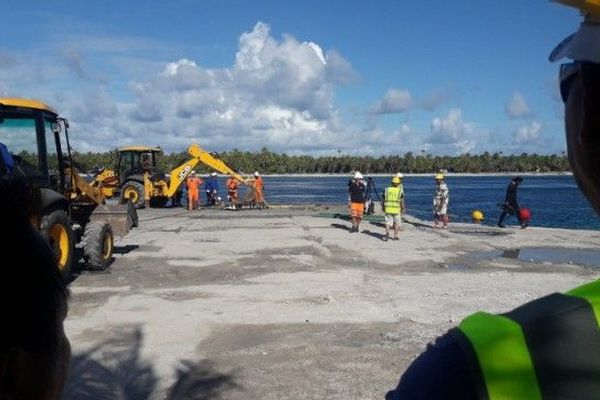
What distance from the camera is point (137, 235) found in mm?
19328

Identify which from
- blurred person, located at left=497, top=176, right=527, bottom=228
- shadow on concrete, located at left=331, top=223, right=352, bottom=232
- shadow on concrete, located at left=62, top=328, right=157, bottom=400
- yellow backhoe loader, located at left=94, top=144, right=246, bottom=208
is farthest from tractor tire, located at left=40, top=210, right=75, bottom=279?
yellow backhoe loader, located at left=94, top=144, right=246, bottom=208

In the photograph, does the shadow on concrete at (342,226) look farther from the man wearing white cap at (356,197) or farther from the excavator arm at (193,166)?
the excavator arm at (193,166)

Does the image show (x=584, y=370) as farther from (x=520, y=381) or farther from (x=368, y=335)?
(x=368, y=335)

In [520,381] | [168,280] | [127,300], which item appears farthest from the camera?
[168,280]

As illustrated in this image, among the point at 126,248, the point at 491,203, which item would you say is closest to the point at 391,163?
the point at 491,203

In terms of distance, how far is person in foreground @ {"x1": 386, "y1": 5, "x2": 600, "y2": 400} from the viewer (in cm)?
114

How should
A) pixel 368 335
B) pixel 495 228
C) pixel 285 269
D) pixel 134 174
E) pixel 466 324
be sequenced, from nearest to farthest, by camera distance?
1. pixel 466 324
2. pixel 368 335
3. pixel 285 269
4. pixel 495 228
5. pixel 134 174

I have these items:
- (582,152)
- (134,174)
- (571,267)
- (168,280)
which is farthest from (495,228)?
(582,152)

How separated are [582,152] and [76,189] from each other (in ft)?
42.5

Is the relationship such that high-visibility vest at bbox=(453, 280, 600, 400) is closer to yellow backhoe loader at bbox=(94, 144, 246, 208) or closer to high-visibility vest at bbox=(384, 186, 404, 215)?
high-visibility vest at bbox=(384, 186, 404, 215)

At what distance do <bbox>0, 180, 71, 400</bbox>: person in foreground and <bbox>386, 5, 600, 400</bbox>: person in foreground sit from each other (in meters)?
0.66

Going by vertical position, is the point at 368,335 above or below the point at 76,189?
below

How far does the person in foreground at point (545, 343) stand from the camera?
1.14 m

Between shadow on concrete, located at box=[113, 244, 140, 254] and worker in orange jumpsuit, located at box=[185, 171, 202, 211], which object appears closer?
shadow on concrete, located at box=[113, 244, 140, 254]
